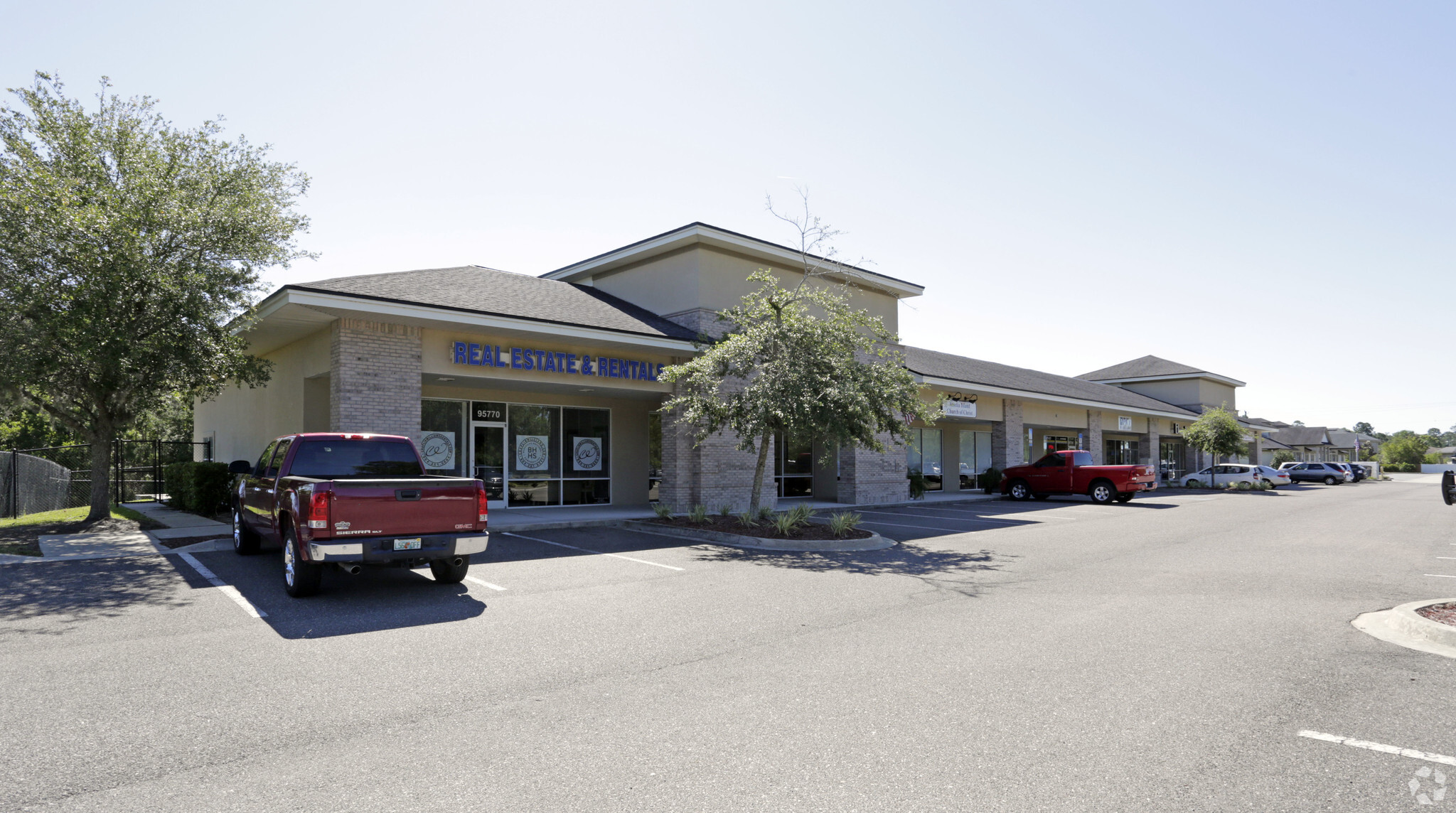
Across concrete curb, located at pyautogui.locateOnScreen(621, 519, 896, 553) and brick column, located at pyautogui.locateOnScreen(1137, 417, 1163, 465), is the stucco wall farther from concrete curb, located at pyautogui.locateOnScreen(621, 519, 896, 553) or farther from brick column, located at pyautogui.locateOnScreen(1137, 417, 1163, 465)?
brick column, located at pyautogui.locateOnScreen(1137, 417, 1163, 465)

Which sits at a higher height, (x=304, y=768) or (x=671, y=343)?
(x=671, y=343)

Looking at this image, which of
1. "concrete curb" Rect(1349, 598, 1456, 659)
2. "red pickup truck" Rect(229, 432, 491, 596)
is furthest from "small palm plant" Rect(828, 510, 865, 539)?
"concrete curb" Rect(1349, 598, 1456, 659)

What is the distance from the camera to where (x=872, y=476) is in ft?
82.2

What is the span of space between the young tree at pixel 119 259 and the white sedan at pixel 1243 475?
138 feet

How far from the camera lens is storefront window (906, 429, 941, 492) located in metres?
Result: 30.0

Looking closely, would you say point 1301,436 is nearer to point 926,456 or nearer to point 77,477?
point 926,456

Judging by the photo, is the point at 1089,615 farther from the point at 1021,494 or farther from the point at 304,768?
the point at 1021,494

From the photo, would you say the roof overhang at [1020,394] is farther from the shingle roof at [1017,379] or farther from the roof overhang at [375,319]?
the roof overhang at [375,319]

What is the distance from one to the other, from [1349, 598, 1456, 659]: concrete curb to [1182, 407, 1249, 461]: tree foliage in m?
36.1

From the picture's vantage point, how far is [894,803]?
3814 mm

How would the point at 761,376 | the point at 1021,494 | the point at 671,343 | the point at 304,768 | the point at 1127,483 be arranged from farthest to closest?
the point at 1021,494 → the point at 1127,483 → the point at 671,343 → the point at 761,376 → the point at 304,768

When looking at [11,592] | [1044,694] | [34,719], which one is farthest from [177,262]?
[1044,694]

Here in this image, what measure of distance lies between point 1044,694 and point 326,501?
22.8ft

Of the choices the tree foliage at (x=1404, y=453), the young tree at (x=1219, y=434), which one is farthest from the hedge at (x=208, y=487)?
the tree foliage at (x=1404, y=453)
